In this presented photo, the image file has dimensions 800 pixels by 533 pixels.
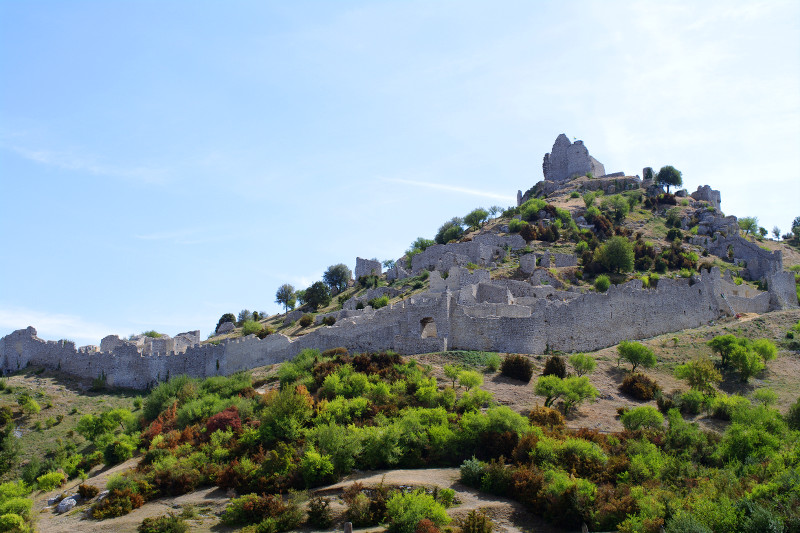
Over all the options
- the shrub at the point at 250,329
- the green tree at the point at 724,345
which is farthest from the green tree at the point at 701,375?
the shrub at the point at 250,329

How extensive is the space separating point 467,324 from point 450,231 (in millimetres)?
37838

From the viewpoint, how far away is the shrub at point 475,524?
70.7 ft

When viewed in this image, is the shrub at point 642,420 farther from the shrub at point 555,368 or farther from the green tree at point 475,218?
the green tree at point 475,218

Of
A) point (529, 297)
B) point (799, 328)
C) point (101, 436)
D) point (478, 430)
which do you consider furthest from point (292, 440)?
point (799, 328)

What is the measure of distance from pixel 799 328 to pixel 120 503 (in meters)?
41.1

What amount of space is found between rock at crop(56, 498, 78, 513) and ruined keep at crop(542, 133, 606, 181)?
78.2 m

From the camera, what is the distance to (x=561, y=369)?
3512cm

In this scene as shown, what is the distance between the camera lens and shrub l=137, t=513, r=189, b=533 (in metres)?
23.9

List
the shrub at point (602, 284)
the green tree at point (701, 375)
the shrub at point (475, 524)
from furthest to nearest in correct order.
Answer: the shrub at point (602, 284) < the green tree at point (701, 375) < the shrub at point (475, 524)

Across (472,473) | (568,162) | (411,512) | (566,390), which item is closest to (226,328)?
(566,390)

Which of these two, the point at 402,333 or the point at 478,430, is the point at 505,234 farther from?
the point at 478,430

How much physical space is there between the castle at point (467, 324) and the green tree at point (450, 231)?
49.7ft

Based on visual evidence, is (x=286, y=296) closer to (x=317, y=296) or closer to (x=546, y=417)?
(x=317, y=296)

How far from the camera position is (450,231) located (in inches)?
2990
